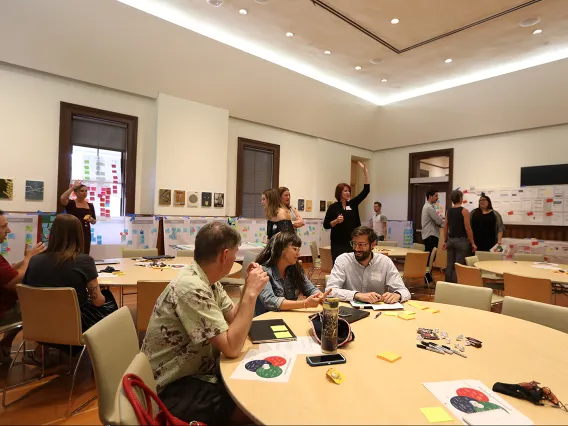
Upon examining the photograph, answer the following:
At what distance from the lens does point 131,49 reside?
4957 mm

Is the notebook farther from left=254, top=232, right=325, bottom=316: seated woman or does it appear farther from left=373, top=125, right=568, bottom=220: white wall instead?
left=373, top=125, right=568, bottom=220: white wall

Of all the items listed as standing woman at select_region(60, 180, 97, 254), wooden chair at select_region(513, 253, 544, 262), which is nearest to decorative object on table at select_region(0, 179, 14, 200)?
standing woman at select_region(60, 180, 97, 254)

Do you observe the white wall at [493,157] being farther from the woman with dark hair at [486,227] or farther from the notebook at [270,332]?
the notebook at [270,332]

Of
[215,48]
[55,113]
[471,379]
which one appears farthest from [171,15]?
[471,379]

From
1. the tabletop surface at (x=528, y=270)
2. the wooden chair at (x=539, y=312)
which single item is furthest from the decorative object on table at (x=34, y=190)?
the tabletop surface at (x=528, y=270)

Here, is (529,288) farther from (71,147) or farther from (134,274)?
(71,147)

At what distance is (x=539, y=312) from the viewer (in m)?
2.04

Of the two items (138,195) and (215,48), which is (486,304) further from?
(138,195)

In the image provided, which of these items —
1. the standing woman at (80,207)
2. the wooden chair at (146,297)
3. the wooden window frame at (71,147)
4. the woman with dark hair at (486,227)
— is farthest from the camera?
the woman with dark hair at (486,227)

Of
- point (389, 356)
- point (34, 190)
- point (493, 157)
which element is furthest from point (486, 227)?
point (34, 190)

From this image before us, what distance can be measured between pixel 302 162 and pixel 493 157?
14.4 ft

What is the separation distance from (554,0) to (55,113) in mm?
7226

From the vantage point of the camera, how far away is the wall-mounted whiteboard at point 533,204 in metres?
6.61

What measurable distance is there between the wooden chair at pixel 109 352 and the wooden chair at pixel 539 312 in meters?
2.27
